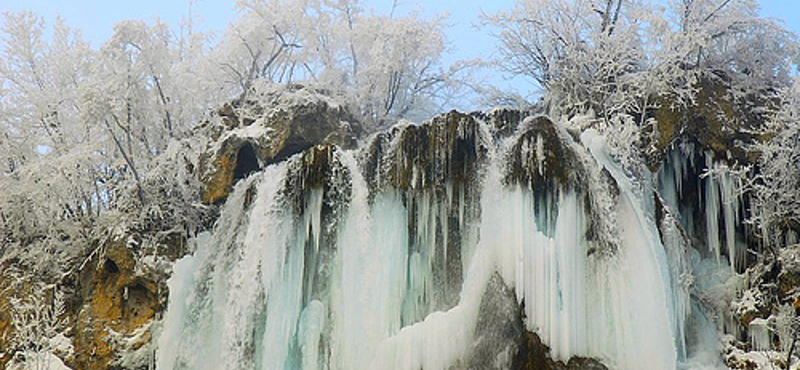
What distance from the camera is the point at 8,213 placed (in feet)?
48.4

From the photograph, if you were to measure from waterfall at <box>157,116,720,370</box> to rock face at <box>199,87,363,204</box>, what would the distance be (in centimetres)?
120

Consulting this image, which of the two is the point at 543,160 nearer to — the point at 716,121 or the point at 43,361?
the point at 716,121

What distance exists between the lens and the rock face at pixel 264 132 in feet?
43.8

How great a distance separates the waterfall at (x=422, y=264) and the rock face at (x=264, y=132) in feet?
3.95

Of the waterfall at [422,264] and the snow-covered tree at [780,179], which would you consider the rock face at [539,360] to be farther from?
the snow-covered tree at [780,179]

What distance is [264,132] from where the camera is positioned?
538 inches

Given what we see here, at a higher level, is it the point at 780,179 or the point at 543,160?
the point at 780,179

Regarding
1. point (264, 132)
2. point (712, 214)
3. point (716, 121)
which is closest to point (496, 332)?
point (712, 214)

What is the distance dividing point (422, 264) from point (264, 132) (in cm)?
482

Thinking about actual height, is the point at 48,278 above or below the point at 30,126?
below

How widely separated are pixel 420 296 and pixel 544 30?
8.47 meters

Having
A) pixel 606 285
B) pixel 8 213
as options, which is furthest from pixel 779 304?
pixel 8 213

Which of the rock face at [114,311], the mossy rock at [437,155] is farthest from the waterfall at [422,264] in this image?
the rock face at [114,311]

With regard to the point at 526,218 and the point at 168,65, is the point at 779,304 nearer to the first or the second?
the point at 526,218
